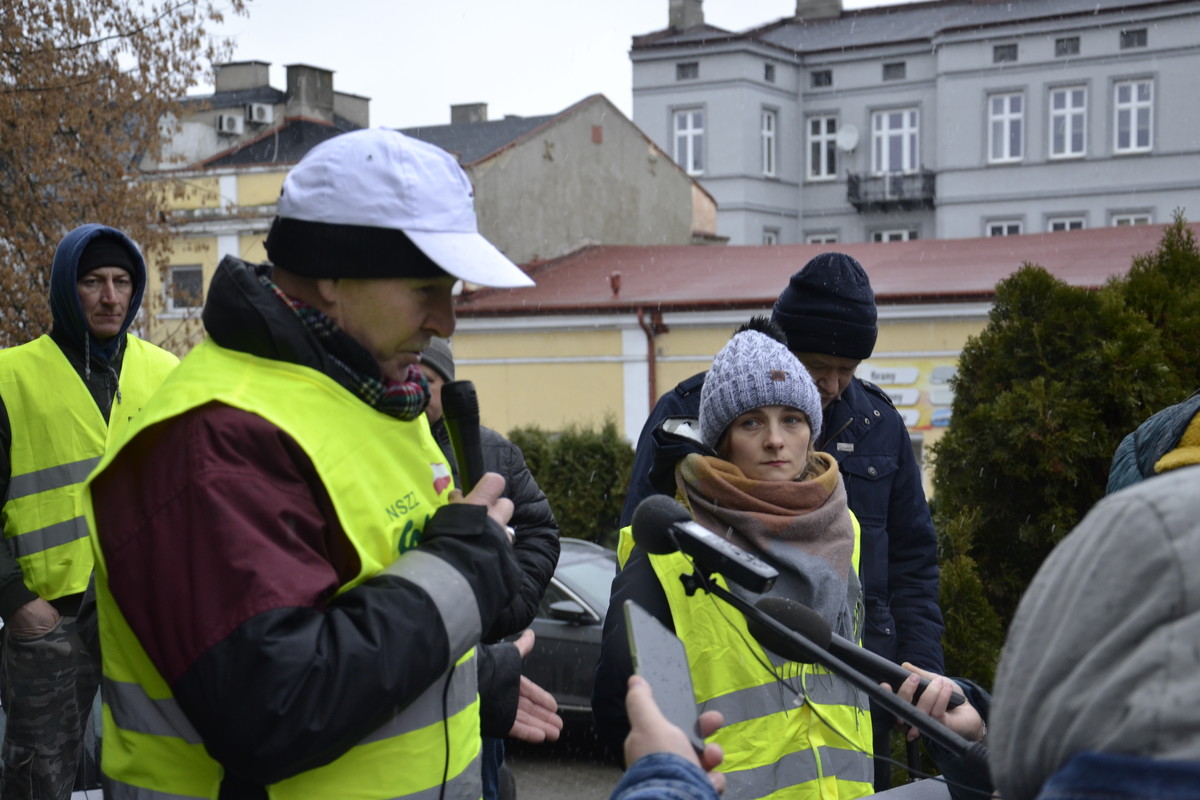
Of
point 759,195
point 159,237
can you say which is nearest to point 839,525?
point 159,237

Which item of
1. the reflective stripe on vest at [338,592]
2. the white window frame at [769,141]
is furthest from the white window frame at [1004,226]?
the reflective stripe on vest at [338,592]

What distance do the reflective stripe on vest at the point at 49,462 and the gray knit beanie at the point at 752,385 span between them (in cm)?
217

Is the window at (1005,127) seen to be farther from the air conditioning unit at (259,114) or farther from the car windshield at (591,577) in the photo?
the car windshield at (591,577)

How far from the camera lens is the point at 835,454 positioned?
4039mm

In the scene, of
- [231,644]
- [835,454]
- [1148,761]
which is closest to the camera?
[1148,761]

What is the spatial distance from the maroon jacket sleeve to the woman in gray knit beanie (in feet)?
2.81

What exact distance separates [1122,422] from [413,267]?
5.24m

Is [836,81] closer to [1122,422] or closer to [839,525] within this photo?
[1122,422]

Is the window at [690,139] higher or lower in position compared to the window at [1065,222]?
higher

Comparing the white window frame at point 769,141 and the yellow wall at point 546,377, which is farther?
the white window frame at point 769,141

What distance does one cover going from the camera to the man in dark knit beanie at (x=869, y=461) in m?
3.95

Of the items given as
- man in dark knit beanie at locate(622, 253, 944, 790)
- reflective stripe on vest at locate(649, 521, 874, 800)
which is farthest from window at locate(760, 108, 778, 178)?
reflective stripe on vest at locate(649, 521, 874, 800)

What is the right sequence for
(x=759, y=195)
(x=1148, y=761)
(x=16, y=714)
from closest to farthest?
(x=1148, y=761) → (x=16, y=714) → (x=759, y=195)

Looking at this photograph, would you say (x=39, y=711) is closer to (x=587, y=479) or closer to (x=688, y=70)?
(x=587, y=479)
